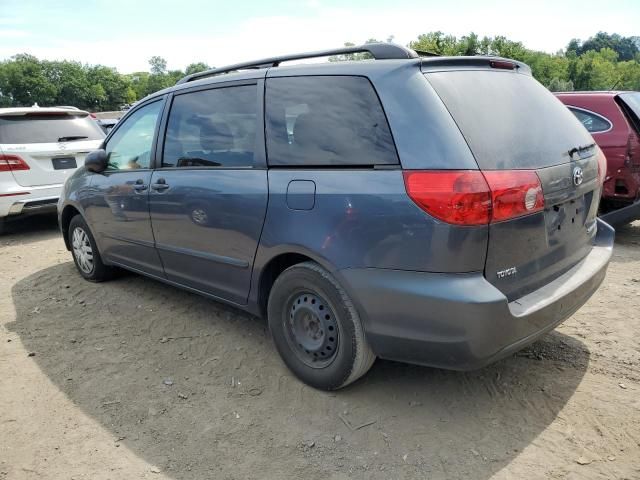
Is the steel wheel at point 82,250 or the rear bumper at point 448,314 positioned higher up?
the rear bumper at point 448,314

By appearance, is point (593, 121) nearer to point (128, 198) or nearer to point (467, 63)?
point (467, 63)

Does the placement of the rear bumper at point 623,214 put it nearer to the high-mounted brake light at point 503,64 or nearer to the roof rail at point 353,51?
the high-mounted brake light at point 503,64

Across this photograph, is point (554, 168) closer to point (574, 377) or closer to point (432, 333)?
point (432, 333)

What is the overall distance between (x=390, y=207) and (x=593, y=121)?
4575 millimetres

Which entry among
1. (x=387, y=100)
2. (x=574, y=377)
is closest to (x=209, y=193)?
(x=387, y=100)

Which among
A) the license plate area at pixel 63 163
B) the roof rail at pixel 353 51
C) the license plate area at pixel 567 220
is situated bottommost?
the license plate area at pixel 63 163

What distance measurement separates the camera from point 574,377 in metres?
3.00

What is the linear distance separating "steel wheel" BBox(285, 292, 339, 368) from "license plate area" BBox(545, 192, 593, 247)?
1198 millimetres

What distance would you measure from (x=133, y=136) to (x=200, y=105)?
103 centimetres

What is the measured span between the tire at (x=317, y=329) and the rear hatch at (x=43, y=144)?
5421mm

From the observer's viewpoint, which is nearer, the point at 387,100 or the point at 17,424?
the point at 387,100

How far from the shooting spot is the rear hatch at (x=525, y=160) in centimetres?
237

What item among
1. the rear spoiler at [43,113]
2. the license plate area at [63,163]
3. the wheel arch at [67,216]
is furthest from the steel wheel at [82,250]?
the rear spoiler at [43,113]

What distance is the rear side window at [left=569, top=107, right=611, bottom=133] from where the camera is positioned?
5715 millimetres
